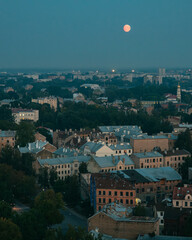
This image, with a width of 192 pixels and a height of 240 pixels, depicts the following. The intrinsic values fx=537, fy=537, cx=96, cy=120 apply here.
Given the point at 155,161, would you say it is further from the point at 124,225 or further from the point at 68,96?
the point at 68,96

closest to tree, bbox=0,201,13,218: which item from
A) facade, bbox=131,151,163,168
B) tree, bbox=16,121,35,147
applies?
facade, bbox=131,151,163,168

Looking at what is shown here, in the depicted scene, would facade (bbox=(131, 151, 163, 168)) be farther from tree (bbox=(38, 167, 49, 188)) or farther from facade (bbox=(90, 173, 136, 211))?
facade (bbox=(90, 173, 136, 211))

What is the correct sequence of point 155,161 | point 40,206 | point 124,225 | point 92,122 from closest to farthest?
point 124,225 < point 40,206 < point 155,161 < point 92,122

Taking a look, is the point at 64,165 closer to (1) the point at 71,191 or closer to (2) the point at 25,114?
(1) the point at 71,191

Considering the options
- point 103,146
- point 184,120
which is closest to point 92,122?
point 184,120

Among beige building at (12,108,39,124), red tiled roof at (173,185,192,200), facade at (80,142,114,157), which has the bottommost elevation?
beige building at (12,108,39,124)

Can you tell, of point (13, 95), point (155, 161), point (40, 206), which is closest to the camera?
point (40, 206)

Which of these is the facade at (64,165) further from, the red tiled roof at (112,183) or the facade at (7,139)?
the facade at (7,139)
